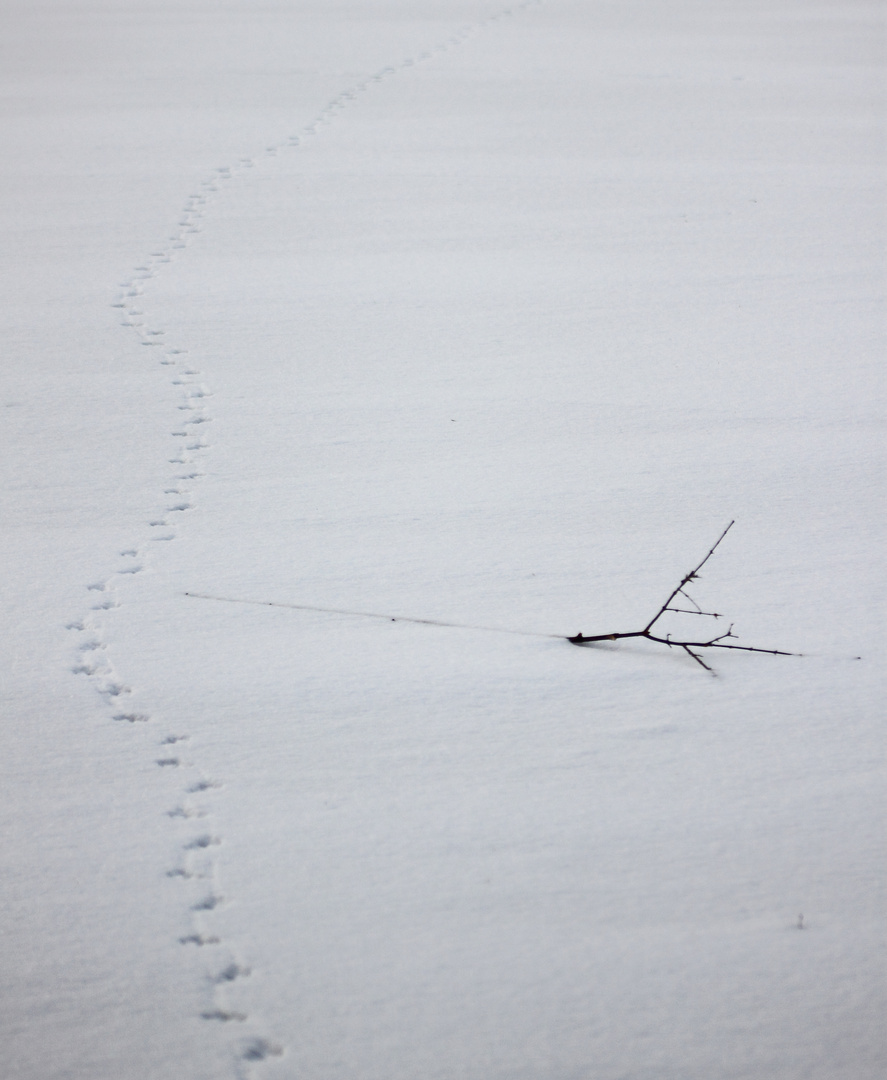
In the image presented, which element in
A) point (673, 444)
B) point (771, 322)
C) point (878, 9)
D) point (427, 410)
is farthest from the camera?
point (878, 9)

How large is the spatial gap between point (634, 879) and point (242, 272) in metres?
2.20

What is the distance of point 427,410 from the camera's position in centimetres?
238

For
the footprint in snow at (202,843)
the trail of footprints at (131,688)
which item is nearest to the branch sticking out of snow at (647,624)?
the trail of footprints at (131,688)

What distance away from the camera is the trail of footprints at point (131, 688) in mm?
1179

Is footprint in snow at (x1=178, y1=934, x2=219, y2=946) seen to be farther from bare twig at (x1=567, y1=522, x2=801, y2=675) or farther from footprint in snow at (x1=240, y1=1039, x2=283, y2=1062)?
bare twig at (x1=567, y1=522, x2=801, y2=675)

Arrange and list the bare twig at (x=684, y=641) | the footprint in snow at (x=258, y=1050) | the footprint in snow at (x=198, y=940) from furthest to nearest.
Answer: the bare twig at (x=684, y=641) → the footprint in snow at (x=198, y=940) → the footprint in snow at (x=258, y=1050)

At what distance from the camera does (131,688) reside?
1587 mm

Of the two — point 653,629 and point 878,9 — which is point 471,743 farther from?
point 878,9

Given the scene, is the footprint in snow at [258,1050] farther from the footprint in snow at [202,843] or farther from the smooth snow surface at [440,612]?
the footprint in snow at [202,843]

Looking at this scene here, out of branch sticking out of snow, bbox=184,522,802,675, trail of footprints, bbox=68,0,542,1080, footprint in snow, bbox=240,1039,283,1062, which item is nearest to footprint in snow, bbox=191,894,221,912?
trail of footprints, bbox=68,0,542,1080

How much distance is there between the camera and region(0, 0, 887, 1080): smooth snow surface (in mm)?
1166

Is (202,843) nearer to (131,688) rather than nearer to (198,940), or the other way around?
(198,940)

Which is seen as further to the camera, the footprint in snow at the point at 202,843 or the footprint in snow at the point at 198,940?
the footprint in snow at the point at 202,843

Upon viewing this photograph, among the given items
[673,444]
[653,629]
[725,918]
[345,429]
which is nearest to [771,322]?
[673,444]
